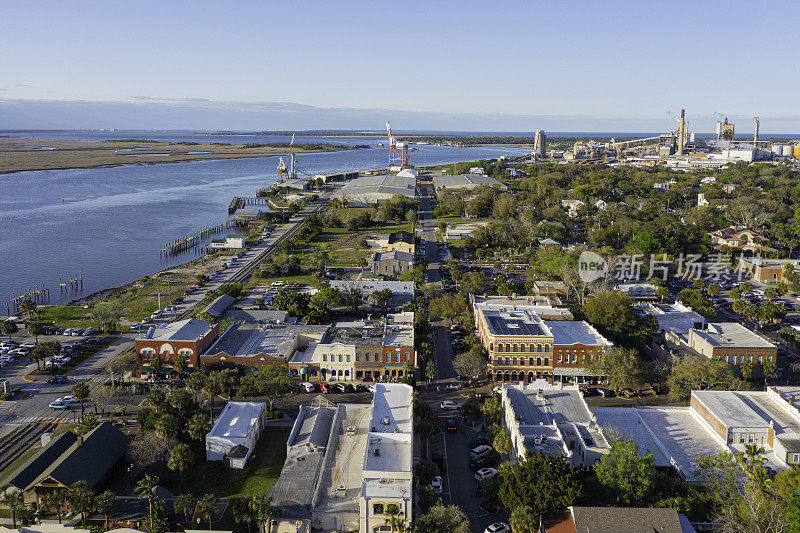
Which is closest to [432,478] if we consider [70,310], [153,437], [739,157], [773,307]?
[153,437]

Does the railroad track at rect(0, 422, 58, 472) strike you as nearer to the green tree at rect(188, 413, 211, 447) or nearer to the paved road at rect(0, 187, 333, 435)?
the paved road at rect(0, 187, 333, 435)

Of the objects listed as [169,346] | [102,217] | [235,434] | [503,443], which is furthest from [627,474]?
[102,217]

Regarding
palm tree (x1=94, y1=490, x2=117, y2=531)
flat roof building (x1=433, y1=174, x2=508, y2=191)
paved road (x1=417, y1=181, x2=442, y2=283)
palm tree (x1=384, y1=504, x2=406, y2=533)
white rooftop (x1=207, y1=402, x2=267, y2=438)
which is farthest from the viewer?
flat roof building (x1=433, y1=174, x2=508, y2=191)

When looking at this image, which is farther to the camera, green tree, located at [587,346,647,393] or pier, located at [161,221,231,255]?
pier, located at [161,221,231,255]

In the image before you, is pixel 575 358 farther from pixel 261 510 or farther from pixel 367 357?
pixel 261 510

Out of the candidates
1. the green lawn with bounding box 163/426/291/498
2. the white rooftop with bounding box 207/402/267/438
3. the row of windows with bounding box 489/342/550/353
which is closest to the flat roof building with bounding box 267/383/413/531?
the green lawn with bounding box 163/426/291/498

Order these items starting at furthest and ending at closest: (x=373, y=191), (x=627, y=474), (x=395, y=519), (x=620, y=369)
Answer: (x=373, y=191), (x=620, y=369), (x=627, y=474), (x=395, y=519)

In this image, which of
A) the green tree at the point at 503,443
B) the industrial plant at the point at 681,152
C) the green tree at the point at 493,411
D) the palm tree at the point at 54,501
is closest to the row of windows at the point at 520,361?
the green tree at the point at 493,411
